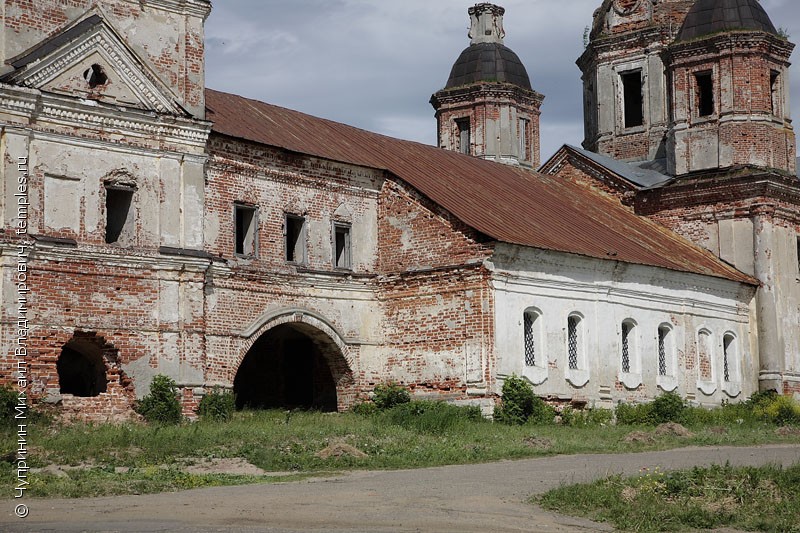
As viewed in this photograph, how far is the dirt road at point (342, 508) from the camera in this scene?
38.7 ft

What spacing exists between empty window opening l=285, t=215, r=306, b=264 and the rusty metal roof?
1401 mm

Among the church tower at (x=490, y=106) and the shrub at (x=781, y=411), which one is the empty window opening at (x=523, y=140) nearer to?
the church tower at (x=490, y=106)

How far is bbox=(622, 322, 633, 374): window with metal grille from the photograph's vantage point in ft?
91.6

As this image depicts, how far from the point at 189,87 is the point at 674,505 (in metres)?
12.9

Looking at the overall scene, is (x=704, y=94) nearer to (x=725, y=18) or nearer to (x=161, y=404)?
(x=725, y=18)

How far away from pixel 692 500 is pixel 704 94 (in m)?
21.6

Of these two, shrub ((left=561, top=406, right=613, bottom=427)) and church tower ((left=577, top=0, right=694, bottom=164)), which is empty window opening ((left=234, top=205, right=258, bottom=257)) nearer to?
shrub ((left=561, top=406, right=613, bottom=427))

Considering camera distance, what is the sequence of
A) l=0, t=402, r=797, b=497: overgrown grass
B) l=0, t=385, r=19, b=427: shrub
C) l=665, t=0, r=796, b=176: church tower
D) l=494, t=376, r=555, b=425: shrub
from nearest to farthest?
1. l=0, t=402, r=797, b=497: overgrown grass
2. l=0, t=385, r=19, b=427: shrub
3. l=494, t=376, r=555, b=425: shrub
4. l=665, t=0, r=796, b=176: church tower

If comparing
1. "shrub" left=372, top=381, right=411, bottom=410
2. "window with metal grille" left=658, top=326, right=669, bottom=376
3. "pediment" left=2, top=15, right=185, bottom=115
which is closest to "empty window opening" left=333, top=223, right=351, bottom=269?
"shrub" left=372, top=381, right=411, bottom=410

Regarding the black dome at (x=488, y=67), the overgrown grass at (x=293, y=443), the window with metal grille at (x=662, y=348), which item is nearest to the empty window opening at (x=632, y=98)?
the black dome at (x=488, y=67)

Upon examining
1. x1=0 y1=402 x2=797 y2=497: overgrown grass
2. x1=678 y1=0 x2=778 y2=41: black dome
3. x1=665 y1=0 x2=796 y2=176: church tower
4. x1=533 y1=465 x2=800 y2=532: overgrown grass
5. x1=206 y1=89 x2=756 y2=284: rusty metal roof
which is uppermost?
x1=678 y1=0 x2=778 y2=41: black dome

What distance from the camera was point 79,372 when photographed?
22.6m

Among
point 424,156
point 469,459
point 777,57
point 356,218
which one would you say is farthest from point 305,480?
point 777,57

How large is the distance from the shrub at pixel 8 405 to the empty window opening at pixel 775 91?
70.2 feet
